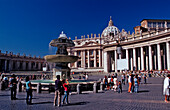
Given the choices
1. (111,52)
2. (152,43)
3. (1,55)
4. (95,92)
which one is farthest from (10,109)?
(1,55)

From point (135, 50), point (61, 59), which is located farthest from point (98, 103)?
point (135, 50)

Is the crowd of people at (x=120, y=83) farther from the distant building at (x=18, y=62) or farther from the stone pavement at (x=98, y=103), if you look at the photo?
the distant building at (x=18, y=62)

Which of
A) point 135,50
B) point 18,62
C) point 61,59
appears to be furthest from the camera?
point 18,62

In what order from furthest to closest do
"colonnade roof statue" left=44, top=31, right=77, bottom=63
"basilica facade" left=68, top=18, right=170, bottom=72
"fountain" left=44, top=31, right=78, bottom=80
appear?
1. "basilica facade" left=68, top=18, right=170, bottom=72
2. "fountain" left=44, top=31, right=78, bottom=80
3. "colonnade roof statue" left=44, top=31, right=77, bottom=63

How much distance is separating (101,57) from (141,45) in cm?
3865

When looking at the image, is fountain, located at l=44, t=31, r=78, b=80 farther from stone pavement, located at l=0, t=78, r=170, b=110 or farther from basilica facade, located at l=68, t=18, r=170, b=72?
basilica facade, located at l=68, t=18, r=170, b=72

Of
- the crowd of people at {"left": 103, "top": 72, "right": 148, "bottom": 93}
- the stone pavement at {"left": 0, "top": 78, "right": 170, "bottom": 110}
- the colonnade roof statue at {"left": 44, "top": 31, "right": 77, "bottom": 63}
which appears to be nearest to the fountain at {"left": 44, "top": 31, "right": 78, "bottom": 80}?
the colonnade roof statue at {"left": 44, "top": 31, "right": 77, "bottom": 63}

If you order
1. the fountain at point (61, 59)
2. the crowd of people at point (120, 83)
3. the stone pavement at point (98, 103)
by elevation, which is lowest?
the stone pavement at point (98, 103)

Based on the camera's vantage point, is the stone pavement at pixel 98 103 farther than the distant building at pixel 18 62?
No

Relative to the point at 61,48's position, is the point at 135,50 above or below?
above

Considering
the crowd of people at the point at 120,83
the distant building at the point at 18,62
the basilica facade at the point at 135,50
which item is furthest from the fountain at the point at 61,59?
the distant building at the point at 18,62

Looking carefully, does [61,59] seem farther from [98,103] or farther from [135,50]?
[135,50]

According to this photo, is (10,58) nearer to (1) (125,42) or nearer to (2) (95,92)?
(1) (125,42)

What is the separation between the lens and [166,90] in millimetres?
9719
